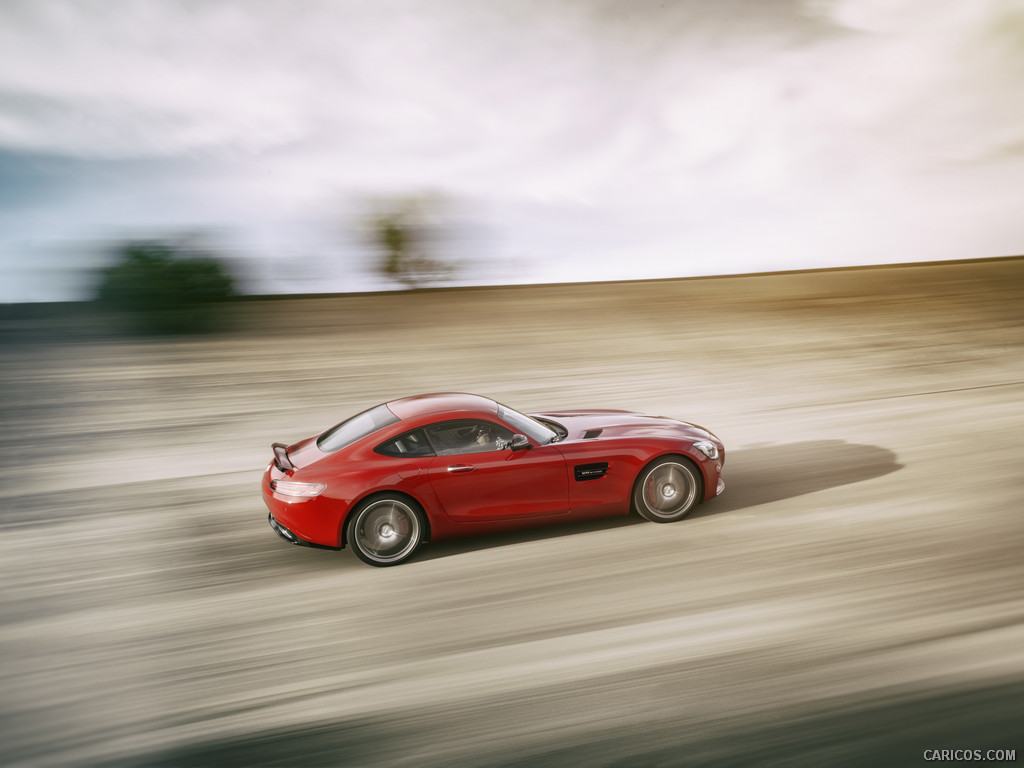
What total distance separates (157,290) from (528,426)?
13174 mm

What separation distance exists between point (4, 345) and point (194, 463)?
26.5 ft

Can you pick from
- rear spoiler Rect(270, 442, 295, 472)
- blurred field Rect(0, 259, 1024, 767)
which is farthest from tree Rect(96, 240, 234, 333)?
rear spoiler Rect(270, 442, 295, 472)

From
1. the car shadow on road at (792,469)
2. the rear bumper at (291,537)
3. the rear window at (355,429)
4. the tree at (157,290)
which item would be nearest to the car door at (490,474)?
the rear window at (355,429)

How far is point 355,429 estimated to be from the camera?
629 cm

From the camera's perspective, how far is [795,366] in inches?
562

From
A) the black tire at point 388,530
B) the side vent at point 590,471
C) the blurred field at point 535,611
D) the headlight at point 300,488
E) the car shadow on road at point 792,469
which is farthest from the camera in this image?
the car shadow on road at point 792,469

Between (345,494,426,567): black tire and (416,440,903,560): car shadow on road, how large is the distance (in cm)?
22

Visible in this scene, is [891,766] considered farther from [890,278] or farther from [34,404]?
[890,278]

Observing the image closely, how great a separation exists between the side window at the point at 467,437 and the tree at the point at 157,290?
12.0 m

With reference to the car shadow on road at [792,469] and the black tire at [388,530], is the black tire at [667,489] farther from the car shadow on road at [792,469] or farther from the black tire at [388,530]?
the black tire at [388,530]

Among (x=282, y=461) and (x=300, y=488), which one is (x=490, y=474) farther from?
(x=282, y=461)

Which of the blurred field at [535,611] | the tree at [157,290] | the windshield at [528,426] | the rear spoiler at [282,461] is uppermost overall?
the tree at [157,290]

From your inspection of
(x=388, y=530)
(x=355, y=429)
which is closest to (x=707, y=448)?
(x=388, y=530)

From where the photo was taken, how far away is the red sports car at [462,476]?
5.71m
